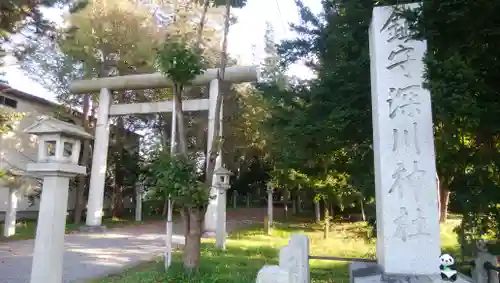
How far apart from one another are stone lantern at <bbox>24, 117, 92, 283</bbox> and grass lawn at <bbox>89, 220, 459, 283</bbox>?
7.97 ft

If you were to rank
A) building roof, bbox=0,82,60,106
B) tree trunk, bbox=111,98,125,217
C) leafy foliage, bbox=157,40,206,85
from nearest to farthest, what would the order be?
leafy foliage, bbox=157,40,206,85
building roof, bbox=0,82,60,106
tree trunk, bbox=111,98,125,217

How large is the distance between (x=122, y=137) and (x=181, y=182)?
55.1 feet

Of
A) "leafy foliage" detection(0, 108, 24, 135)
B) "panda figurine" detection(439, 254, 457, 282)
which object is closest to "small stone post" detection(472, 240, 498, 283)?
"panda figurine" detection(439, 254, 457, 282)

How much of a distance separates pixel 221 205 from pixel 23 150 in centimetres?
1203

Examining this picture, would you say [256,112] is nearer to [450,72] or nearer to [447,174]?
[447,174]

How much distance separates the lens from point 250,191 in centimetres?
3272

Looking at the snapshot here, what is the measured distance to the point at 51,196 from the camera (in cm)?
450

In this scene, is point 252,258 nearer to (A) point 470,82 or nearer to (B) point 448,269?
(B) point 448,269

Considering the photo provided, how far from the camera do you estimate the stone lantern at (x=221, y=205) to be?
1055 centimetres

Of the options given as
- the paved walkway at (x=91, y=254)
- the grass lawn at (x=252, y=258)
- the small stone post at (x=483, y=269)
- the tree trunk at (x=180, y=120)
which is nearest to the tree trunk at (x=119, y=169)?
the paved walkway at (x=91, y=254)

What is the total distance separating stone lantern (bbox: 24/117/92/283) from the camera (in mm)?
4449

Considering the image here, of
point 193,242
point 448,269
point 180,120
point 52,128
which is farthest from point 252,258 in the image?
point 448,269

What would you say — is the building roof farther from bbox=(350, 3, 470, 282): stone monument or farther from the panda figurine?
the panda figurine

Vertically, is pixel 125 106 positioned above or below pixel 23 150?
above
